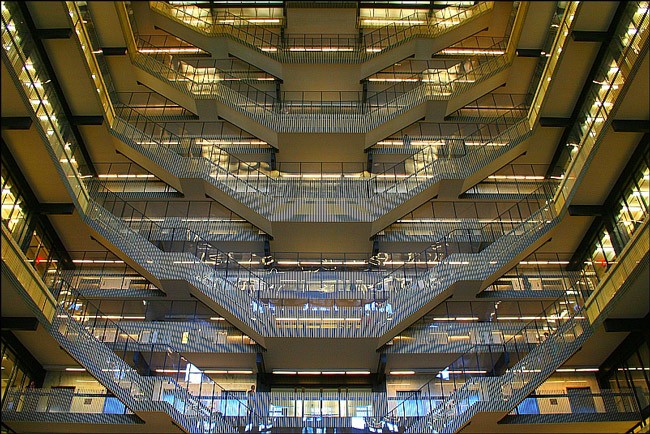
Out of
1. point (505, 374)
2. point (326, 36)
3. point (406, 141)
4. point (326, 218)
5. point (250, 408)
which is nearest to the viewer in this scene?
point (505, 374)

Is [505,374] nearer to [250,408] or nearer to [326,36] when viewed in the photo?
[250,408]

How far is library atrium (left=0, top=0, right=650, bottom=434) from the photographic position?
766 inches

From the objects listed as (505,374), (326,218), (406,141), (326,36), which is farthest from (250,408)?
(326,36)

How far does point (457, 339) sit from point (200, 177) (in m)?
13.7

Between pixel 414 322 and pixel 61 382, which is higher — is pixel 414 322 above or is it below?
above

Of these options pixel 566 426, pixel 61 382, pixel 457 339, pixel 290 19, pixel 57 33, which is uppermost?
pixel 290 19

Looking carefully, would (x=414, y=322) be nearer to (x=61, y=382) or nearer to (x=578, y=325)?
(x=578, y=325)

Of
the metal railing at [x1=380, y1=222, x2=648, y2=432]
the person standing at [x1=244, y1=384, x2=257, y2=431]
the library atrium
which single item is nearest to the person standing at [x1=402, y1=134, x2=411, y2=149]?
the library atrium

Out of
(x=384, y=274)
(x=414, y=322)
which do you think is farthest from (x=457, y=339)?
(x=384, y=274)

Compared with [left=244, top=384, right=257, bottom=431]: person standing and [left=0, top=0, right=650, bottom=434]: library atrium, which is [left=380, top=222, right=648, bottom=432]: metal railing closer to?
[left=0, top=0, right=650, bottom=434]: library atrium

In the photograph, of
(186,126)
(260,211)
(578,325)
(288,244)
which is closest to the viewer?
(578,325)

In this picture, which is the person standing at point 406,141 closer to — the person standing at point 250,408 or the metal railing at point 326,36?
the metal railing at point 326,36

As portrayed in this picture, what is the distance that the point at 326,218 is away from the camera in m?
26.1

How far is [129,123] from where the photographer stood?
2767cm
